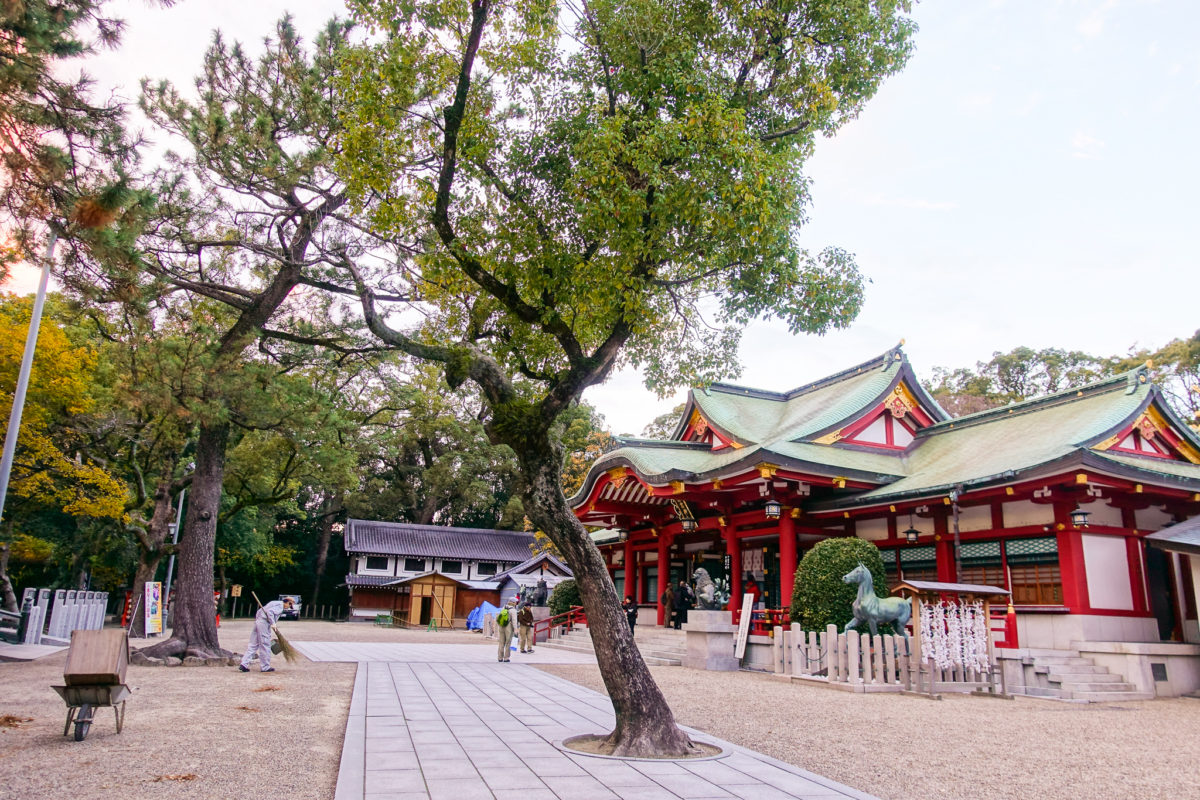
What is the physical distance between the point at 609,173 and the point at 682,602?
16.0 meters

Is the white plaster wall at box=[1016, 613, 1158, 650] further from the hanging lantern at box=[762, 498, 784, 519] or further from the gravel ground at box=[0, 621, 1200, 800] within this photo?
the hanging lantern at box=[762, 498, 784, 519]

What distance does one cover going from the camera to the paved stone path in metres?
5.24

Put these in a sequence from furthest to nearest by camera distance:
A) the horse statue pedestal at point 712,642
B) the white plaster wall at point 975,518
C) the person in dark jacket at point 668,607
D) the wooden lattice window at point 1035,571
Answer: the person in dark jacket at point 668,607
the horse statue pedestal at point 712,642
the white plaster wall at point 975,518
the wooden lattice window at point 1035,571

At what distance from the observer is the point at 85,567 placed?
31.5m

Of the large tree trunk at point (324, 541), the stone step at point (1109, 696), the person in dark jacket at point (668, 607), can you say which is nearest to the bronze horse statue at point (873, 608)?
the stone step at point (1109, 696)

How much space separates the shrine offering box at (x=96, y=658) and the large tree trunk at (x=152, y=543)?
12.3m

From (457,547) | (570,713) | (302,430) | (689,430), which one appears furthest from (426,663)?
(457,547)

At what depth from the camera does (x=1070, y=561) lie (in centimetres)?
1337

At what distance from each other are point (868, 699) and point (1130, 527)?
7.18 m

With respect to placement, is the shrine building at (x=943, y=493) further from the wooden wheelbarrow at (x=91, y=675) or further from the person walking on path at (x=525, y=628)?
the wooden wheelbarrow at (x=91, y=675)

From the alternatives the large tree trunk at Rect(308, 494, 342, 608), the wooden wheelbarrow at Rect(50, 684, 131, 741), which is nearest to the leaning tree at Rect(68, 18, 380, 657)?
the wooden wheelbarrow at Rect(50, 684, 131, 741)

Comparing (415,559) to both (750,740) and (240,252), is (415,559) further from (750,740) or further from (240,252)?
(750,740)

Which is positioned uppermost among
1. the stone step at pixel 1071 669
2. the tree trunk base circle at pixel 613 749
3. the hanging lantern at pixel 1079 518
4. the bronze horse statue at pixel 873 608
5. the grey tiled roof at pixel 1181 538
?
the hanging lantern at pixel 1079 518

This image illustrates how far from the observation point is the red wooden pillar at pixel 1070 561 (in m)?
13.2
